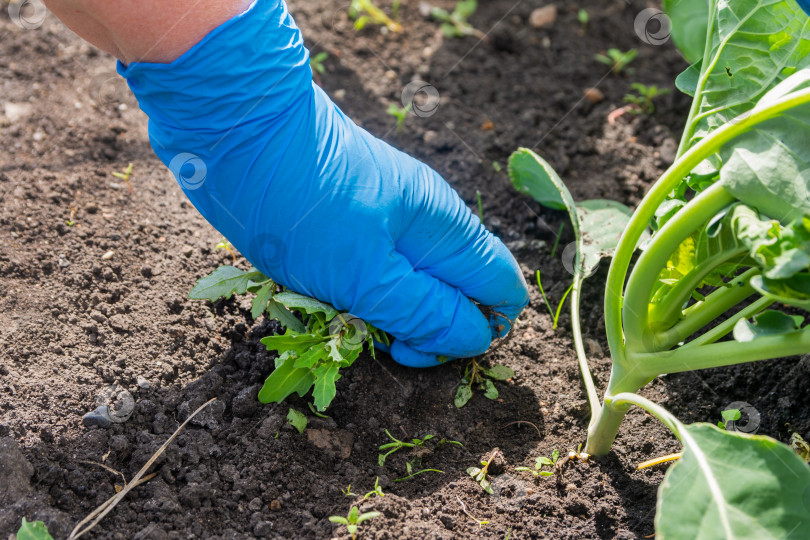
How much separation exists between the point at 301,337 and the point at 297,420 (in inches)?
9.5

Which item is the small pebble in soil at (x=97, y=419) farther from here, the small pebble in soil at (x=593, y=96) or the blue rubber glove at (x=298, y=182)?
the small pebble in soil at (x=593, y=96)

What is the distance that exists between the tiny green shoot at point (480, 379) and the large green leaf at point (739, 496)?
27.5 inches

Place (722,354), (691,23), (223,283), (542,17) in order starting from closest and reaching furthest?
(722,354)
(223,283)
(691,23)
(542,17)

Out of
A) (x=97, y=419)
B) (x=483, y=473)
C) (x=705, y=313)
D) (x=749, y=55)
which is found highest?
(x=749, y=55)

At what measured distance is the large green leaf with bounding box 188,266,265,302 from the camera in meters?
1.82

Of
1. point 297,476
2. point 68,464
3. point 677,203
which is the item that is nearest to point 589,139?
point 677,203

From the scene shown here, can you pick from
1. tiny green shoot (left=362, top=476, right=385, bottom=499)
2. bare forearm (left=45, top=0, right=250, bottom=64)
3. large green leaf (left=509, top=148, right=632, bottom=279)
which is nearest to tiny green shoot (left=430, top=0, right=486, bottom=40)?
large green leaf (left=509, top=148, right=632, bottom=279)

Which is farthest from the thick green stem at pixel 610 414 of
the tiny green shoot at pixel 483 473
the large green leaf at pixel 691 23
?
the large green leaf at pixel 691 23

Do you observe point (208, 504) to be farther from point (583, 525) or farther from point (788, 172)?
point (788, 172)

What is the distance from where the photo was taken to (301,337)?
66.7 inches

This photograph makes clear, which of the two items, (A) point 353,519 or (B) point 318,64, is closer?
(A) point 353,519

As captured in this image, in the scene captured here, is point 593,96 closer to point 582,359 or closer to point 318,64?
point 318,64

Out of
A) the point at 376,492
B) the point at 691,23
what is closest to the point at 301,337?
the point at 376,492

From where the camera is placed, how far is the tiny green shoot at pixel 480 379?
1920 mm
